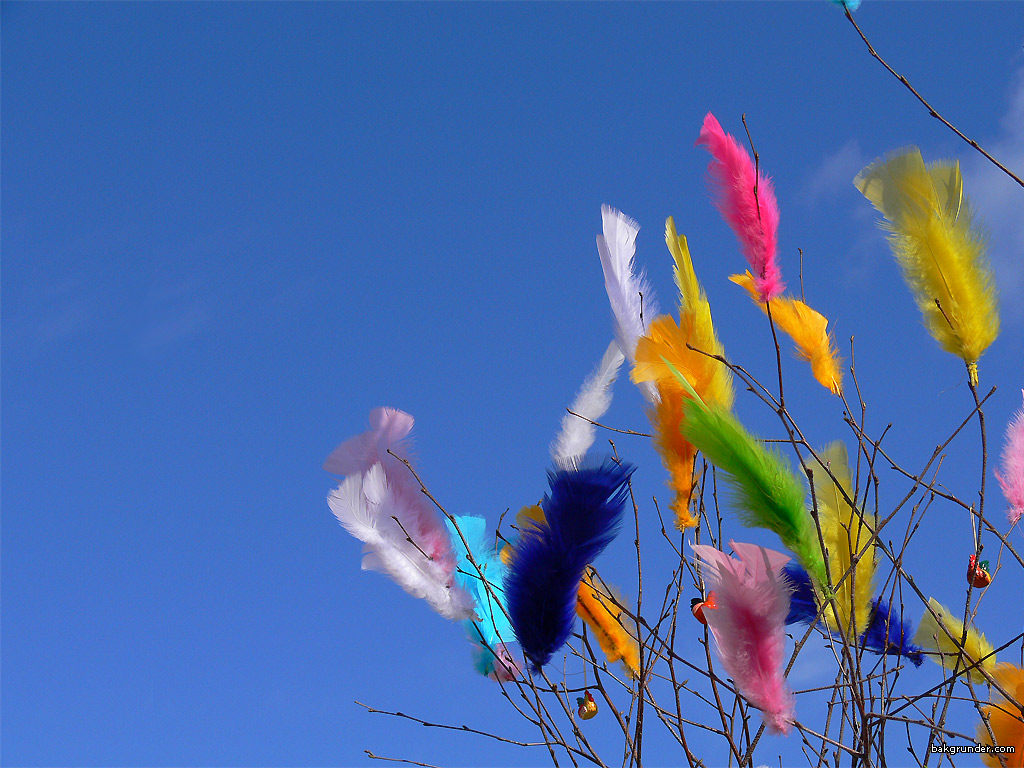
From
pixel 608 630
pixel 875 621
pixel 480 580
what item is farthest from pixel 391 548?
pixel 875 621

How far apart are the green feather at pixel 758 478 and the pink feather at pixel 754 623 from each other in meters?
0.08

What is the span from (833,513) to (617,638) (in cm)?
54

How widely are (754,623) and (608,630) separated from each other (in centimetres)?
58

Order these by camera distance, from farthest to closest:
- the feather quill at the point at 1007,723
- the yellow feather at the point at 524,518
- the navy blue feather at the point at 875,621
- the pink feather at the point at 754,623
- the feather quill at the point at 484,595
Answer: the feather quill at the point at 484,595, the yellow feather at the point at 524,518, the navy blue feather at the point at 875,621, the feather quill at the point at 1007,723, the pink feather at the point at 754,623

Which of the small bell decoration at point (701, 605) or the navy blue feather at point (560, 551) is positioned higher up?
the navy blue feather at point (560, 551)

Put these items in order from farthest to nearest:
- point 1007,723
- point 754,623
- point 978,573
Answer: point 978,573 < point 1007,723 < point 754,623

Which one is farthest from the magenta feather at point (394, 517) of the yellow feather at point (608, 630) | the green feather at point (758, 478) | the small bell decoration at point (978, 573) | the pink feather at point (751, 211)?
the small bell decoration at point (978, 573)

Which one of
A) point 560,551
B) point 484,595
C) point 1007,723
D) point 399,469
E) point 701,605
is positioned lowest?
point 1007,723

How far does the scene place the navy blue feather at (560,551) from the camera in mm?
1607

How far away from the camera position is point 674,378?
1724 millimetres

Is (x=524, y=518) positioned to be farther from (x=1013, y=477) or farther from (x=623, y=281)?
(x=1013, y=477)

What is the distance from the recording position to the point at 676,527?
5.90 feet

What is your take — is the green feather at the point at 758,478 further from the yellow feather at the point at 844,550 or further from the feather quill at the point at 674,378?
the feather quill at the point at 674,378

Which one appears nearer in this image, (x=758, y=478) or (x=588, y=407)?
(x=758, y=478)
